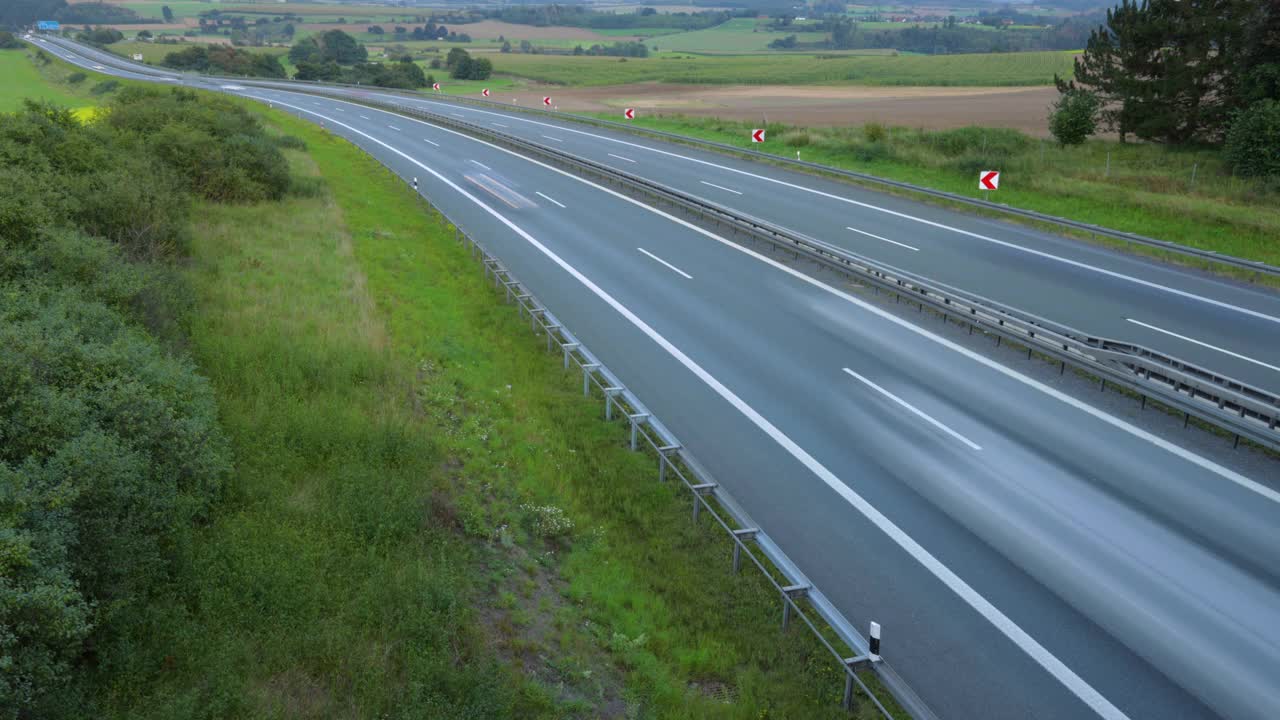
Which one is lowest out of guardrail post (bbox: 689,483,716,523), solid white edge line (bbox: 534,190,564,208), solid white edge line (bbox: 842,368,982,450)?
guardrail post (bbox: 689,483,716,523)

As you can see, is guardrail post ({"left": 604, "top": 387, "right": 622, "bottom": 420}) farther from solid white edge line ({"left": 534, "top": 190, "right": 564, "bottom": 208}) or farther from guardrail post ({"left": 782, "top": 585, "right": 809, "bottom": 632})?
solid white edge line ({"left": 534, "top": 190, "right": 564, "bottom": 208})

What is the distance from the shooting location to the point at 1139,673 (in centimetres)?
866

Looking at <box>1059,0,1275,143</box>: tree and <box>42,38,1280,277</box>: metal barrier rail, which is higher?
<box>1059,0,1275,143</box>: tree

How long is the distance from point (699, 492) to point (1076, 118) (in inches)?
1386

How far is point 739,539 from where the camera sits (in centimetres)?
1073

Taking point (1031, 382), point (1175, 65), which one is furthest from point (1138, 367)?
point (1175, 65)

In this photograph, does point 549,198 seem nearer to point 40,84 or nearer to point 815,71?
point 40,84

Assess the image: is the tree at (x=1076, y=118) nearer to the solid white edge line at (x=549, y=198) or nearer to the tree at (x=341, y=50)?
the solid white edge line at (x=549, y=198)

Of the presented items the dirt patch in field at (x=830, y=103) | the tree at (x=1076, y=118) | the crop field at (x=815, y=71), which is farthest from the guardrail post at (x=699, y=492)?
the crop field at (x=815, y=71)

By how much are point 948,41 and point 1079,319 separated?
176516mm

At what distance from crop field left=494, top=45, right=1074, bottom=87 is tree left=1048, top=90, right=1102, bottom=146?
55.1m

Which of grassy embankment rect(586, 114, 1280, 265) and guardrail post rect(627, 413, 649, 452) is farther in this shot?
grassy embankment rect(586, 114, 1280, 265)

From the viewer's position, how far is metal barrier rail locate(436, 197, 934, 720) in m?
8.38

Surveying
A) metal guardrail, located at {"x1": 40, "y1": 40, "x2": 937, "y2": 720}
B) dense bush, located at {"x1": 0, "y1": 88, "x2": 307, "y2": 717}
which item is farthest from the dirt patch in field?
dense bush, located at {"x1": 0, "y1": 88, "x2": 307, "y2": 717}
